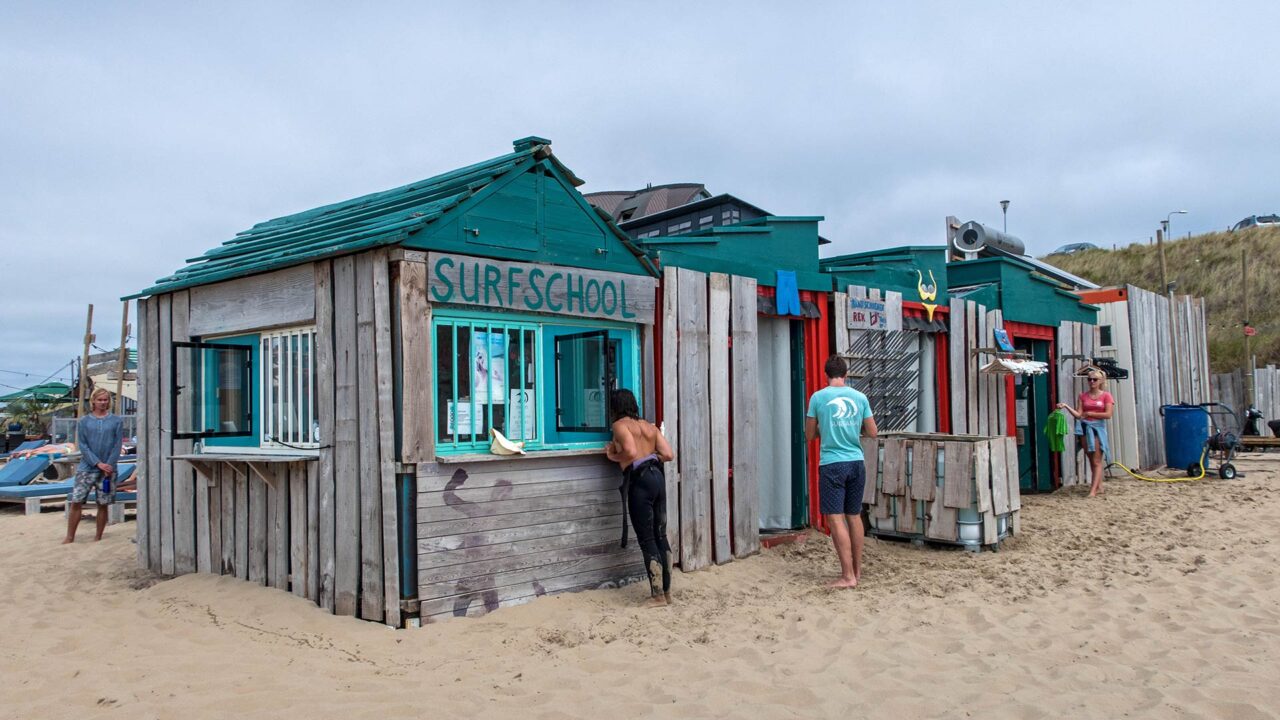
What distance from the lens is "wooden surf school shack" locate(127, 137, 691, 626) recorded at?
5598 millimetres

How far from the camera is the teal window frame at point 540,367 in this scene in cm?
588

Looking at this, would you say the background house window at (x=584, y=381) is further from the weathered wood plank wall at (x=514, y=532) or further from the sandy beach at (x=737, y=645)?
the sandy beach at (x=737, y=645)

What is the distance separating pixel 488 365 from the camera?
6.12 metres

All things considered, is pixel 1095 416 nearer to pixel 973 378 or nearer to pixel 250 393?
pixel 973 378

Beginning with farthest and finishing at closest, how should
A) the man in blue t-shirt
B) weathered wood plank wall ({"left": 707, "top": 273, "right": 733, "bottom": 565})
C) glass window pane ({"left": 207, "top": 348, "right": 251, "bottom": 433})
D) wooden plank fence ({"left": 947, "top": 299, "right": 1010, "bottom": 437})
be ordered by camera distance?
wooden plank fence ({"left": 947, "top": 299, "right": 1010, "bottom": 437}), weathered wood plank wall ({"left": 707, "top": 273, "right": 733, "bottom": 565}), glass window pane ({"left": 207, "top": 348, "right": 251, "bottom": 433}), the man in blue t-shirt

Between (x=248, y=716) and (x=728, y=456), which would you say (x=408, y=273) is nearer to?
(x=248, y=716)

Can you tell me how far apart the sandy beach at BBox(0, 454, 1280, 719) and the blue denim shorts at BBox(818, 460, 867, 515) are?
62 cm

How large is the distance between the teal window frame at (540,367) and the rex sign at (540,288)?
0.12 metres

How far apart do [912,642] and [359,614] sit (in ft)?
11.4

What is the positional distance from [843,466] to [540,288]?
104 inches

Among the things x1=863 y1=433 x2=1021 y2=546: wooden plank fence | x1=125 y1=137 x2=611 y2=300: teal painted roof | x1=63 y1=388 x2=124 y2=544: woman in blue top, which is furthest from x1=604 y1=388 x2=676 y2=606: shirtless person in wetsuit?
x1=63 y1=388 x2=124 y2=544: woman in blue top

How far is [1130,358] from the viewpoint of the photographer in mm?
13453

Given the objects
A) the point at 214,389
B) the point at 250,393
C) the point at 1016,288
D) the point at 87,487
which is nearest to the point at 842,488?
the point at 250,393

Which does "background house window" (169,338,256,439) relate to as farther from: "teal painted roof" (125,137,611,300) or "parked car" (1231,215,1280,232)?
"parked car" (1231,215,1280,232)
